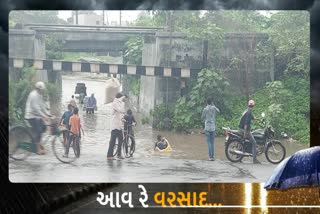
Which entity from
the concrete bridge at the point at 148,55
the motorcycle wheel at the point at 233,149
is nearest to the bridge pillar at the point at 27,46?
the concrete bridge at the point at 148,55

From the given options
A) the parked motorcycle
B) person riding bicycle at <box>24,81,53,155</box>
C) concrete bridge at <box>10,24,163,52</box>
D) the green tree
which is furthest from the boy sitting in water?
the green tree

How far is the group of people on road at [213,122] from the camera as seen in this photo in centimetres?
372

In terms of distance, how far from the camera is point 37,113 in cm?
372

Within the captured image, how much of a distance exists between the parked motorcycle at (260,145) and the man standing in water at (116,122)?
2.22 feet

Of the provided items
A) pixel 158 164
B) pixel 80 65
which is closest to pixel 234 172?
pixel 158 164

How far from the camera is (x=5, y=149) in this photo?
3.74 metres

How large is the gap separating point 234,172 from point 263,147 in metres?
0.25

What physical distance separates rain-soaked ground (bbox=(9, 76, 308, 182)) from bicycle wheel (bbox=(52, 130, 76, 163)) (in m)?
0.03

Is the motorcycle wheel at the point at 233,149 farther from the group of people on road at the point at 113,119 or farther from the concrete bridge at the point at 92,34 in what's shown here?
the concrete bridge at the point at 92,34

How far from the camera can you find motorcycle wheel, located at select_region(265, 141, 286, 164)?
3729mm

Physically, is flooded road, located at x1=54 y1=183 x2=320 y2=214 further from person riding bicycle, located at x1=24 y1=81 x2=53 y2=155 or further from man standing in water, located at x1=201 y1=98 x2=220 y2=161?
person riding bicycle, located at x1=24 y1=81 x2=53 y2=155

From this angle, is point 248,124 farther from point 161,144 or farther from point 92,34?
point 92,34

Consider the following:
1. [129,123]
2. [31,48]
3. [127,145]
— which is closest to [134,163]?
[127,145]

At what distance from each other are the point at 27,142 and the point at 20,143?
0.15 feet
